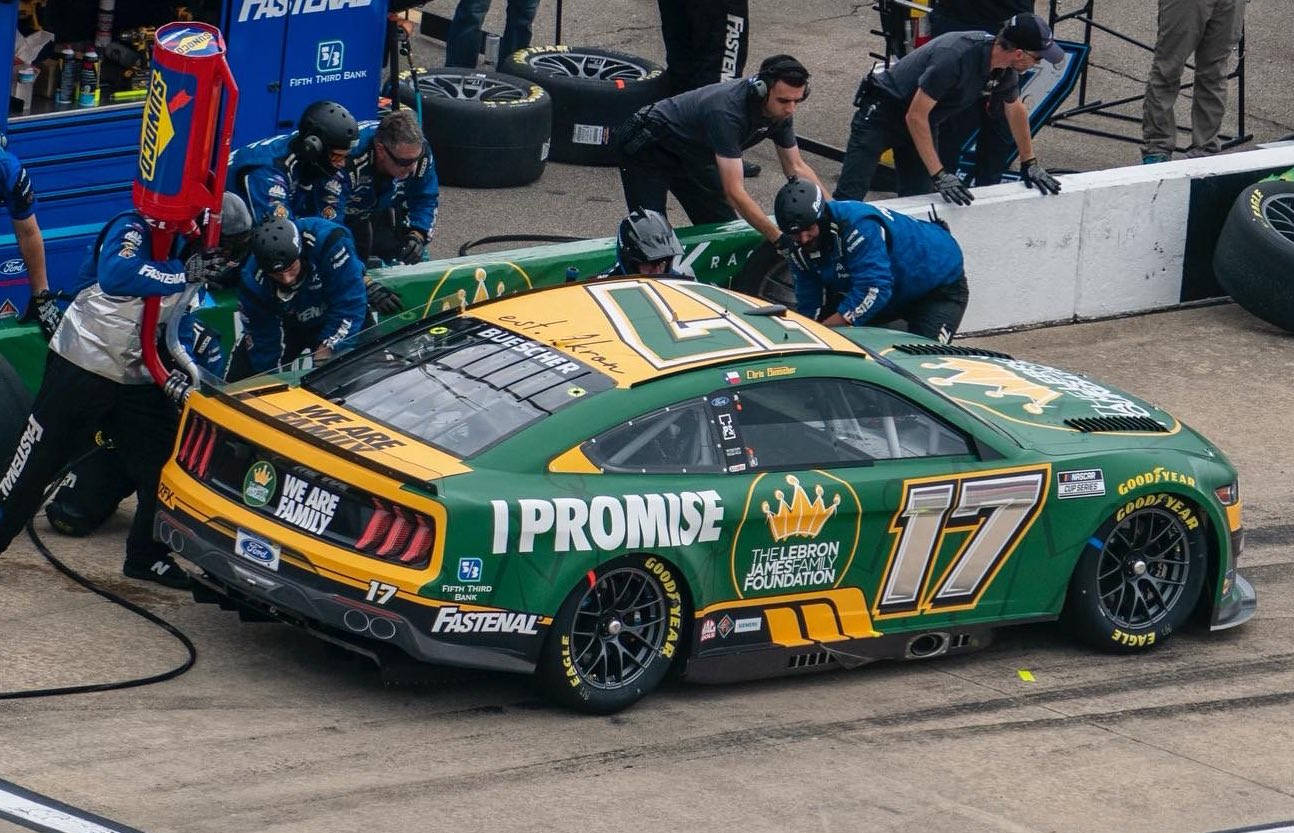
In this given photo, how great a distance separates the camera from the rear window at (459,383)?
23.4ft

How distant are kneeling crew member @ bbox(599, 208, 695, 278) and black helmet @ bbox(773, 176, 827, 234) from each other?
0.56 metres

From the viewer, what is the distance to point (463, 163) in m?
A: 13.9

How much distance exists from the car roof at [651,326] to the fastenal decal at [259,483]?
3.75 feet

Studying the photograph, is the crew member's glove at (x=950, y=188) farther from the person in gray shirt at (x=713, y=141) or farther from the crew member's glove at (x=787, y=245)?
the crew member's glove at (x=787, y=245)

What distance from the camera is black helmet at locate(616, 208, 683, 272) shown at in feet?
30.8

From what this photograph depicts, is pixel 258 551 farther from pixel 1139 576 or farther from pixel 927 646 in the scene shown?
pixel 1139 576

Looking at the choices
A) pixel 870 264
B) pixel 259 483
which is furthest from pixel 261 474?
pixel 870 264

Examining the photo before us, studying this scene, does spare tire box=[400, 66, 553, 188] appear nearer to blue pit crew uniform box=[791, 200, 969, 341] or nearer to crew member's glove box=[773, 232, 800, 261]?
blue pit crew uniform box=[791, 200, 969, 341]

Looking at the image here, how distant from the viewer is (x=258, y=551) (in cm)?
700

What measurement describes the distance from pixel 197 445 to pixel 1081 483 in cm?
344

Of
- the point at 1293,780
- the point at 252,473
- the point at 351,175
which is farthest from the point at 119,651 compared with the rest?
the point at 1293,780

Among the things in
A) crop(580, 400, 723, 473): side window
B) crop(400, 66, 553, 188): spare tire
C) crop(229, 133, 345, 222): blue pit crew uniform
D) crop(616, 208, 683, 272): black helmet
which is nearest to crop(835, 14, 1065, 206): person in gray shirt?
crop(400, 66, 553, 188): spare tire

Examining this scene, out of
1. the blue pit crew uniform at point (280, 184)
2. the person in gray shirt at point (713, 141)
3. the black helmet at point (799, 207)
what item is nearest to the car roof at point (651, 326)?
the black helmet at point (799, 207)

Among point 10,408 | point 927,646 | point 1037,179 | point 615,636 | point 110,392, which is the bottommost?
point 927,646
